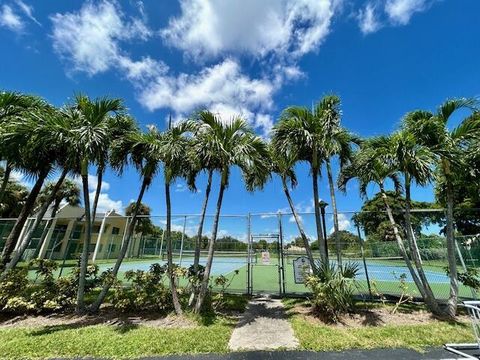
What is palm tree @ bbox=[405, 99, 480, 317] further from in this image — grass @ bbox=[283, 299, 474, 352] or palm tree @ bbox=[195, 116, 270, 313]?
→ palm tree @ bbox=[195, 116, 270, 313]

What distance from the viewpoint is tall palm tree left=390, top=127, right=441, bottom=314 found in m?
6.28

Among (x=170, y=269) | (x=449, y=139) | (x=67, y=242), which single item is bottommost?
(x=170, y=269)

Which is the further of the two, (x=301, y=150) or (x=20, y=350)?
(x=301, y=150)

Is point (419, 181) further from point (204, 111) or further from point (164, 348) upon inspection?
point (164, 348)

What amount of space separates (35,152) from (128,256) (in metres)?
10.2

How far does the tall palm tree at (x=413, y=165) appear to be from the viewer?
6.28m

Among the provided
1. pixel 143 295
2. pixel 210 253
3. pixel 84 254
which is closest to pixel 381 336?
pixel 210 253

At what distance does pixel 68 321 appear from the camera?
610 centimetres

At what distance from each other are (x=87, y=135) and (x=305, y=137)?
540cm

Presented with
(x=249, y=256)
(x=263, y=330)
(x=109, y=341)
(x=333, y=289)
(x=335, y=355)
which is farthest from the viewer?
(x=249, y=256)

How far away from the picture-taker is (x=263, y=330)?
5.59m

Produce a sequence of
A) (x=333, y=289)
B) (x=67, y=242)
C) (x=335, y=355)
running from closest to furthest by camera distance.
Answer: (x=335, y=355) < (x=333, y=289) < (x=67, y=242)

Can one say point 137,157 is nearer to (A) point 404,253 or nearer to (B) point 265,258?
(B) point 265,258

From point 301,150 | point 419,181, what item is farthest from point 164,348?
point 419,181
